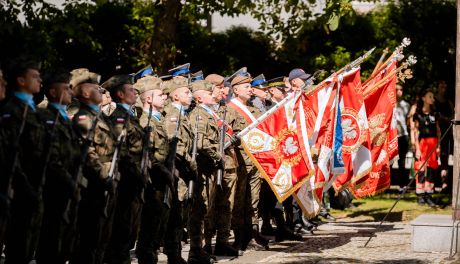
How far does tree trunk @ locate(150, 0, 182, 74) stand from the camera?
21.1m

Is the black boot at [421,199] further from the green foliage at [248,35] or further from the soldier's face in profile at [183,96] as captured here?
the soldier's face in profile at [183,96]

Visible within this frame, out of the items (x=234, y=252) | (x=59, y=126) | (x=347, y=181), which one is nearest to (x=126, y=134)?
(x=59, y=126)

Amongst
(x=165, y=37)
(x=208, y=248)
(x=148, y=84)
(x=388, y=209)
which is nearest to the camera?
(x=148, y=84)

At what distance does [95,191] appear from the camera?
1062 centimetres

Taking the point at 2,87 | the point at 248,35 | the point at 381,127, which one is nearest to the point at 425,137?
the point at 381,127

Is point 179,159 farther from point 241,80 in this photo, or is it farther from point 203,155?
point 241,80

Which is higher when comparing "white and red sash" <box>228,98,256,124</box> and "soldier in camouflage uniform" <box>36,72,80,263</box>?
"white and red sash" <box>228,98,256,124</box>

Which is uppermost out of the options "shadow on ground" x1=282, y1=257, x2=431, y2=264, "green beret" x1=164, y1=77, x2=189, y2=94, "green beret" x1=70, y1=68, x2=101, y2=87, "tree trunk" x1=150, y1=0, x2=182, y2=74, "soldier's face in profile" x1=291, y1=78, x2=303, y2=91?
"tree trunk" x1=150, y1=0, x2=182, y2=74

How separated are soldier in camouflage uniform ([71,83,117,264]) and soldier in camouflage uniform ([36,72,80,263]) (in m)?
0.33

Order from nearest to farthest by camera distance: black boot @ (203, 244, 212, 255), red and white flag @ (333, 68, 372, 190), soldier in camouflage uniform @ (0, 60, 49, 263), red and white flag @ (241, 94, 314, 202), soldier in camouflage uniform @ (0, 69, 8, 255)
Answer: soldier in camouflage uniform @ (0, 69, 8, 255)
soldier in camouflage uniform @ (0, 60, 49, 263)
black boot @ (203, 244, 212, 255)
red and white flag @ (241, 94, 314, 202)
red and white flag @ (333, 68, 372, 190)

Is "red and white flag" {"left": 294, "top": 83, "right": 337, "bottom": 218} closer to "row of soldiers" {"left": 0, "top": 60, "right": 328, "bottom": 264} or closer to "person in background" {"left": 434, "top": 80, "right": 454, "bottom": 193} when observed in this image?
"row of soldiers" {"left": 0, "top": 60, "right": 328, "bottom": 264}

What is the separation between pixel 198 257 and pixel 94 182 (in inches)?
123

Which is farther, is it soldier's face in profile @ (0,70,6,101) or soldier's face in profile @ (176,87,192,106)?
soldier's face in profile @ (176,87,192,106)

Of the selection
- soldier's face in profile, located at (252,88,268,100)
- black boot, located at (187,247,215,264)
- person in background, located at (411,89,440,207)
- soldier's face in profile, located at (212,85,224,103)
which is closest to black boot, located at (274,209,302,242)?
soldier's face in profile, located at (252,88,268,100)
